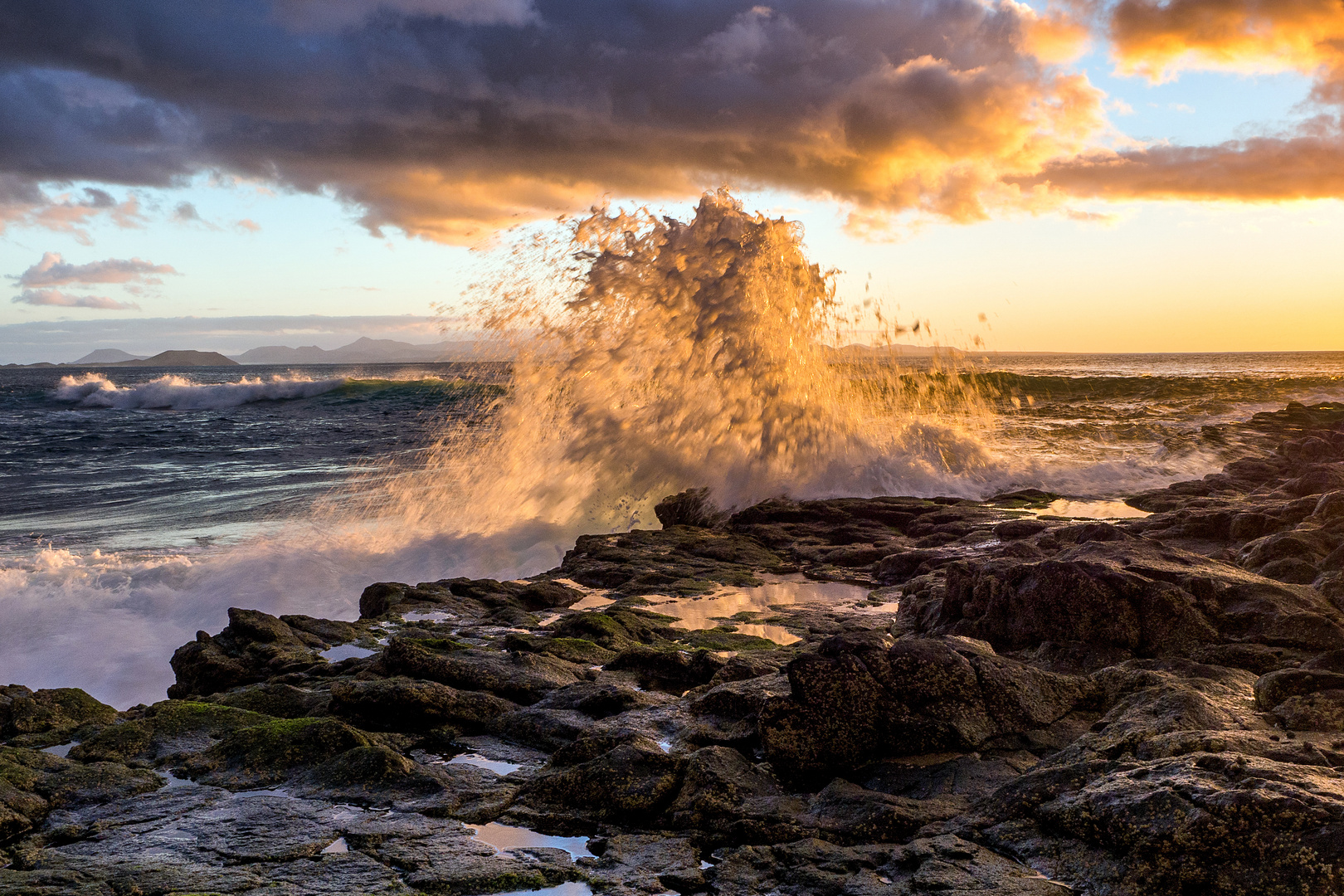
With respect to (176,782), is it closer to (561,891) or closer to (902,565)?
(561,891)

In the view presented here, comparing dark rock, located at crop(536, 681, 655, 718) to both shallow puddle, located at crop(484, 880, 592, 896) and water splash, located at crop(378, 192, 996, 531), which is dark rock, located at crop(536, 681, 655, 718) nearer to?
shallow puddle, located at crop(484, 880, 592, 896)

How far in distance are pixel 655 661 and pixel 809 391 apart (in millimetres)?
10325

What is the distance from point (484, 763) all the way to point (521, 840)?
961mm

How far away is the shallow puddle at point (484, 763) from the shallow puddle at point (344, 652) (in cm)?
270

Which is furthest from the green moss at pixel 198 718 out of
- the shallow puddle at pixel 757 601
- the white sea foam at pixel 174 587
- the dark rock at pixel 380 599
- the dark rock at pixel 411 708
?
the shallow puddle at pixel 757 601

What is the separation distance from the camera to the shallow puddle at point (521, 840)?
3.86m

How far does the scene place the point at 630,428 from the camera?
1505 centimetres

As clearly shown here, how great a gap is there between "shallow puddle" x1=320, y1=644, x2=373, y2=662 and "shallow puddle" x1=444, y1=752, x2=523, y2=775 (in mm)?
2699

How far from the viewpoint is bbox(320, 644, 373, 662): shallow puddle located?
7.43m

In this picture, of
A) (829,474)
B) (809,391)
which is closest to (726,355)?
(809,391)

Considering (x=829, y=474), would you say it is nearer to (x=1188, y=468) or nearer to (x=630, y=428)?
(x=630, y=428)

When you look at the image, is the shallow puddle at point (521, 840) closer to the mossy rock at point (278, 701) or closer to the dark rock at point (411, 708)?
the dark rock at point (411, 708)

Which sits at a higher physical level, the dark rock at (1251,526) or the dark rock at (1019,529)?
the dark rock at (1251,526)

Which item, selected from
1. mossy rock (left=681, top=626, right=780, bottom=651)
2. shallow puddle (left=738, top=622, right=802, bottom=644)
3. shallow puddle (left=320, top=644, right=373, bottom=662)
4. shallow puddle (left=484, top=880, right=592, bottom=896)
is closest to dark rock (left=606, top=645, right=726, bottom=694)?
mossy rock (left=681, top=626, right=780, bottom=651)
